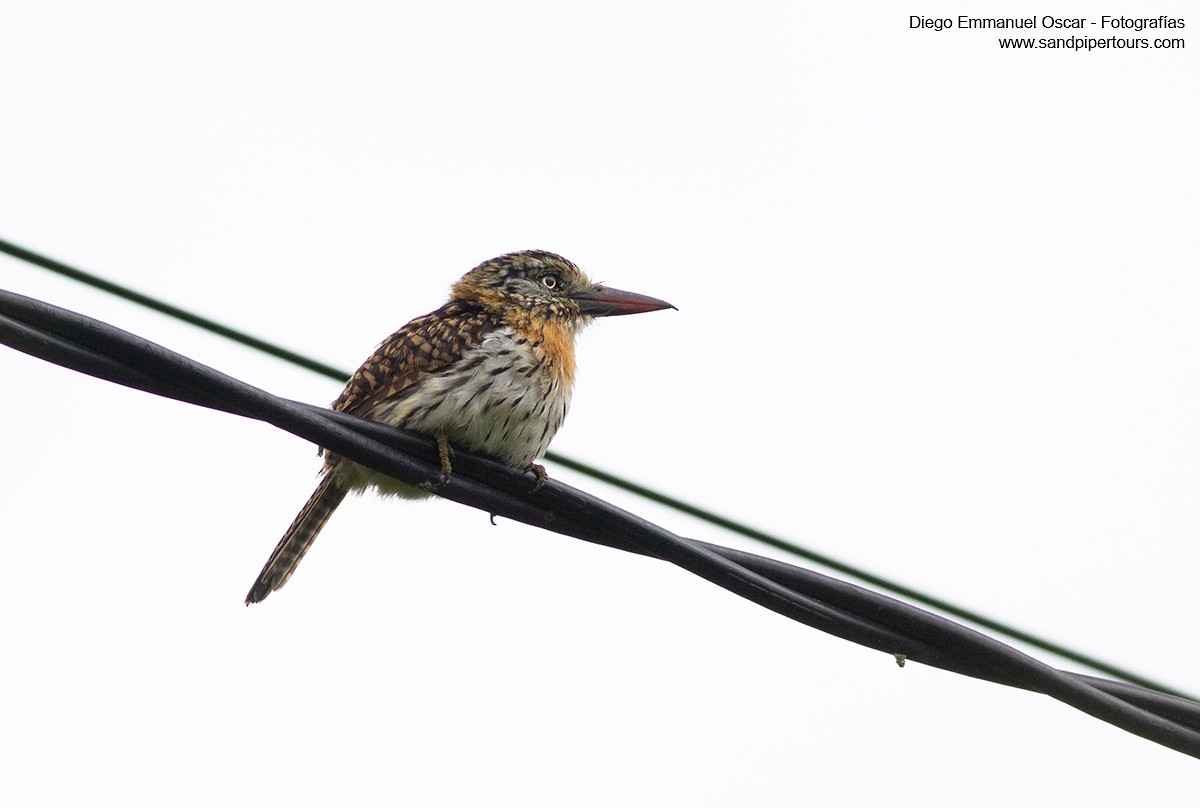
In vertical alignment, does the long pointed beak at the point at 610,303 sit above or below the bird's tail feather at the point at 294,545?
above

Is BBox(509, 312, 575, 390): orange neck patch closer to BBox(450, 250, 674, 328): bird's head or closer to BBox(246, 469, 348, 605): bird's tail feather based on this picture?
BBox(450, 250, 674, 328): bird's head

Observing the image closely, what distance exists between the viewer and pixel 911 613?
12.4 feet

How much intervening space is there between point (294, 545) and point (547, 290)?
4.95 ft

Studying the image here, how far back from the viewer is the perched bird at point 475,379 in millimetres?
5070

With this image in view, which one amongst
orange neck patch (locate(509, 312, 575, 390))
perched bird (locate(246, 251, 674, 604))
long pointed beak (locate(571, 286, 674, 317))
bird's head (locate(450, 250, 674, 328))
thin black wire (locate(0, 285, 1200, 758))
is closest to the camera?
thin black wire (locate(0, 285, 1200, 758))

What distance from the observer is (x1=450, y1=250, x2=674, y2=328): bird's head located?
19.8ft

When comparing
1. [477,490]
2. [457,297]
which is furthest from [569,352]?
[477,490]

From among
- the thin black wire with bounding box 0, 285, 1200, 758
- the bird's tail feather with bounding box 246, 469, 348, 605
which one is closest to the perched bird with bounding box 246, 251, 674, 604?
the bird's tail feather with bounding box 246, 469, 348, 605

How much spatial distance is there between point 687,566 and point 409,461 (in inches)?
31.7

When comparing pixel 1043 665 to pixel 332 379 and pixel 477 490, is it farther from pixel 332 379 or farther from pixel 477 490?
pixel 332 379

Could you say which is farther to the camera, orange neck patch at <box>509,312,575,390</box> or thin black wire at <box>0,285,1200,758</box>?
orange neck patch at <box>509,312,575,390</box>

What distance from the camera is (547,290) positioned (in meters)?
6.19

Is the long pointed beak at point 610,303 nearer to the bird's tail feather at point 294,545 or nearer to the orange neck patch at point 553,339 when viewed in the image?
the orange neck patch at point 553,339

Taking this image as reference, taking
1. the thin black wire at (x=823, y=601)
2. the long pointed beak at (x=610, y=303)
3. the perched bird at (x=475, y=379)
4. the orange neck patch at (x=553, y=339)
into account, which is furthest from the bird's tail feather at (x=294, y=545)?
the thin black wire at (x=823, y=601)
